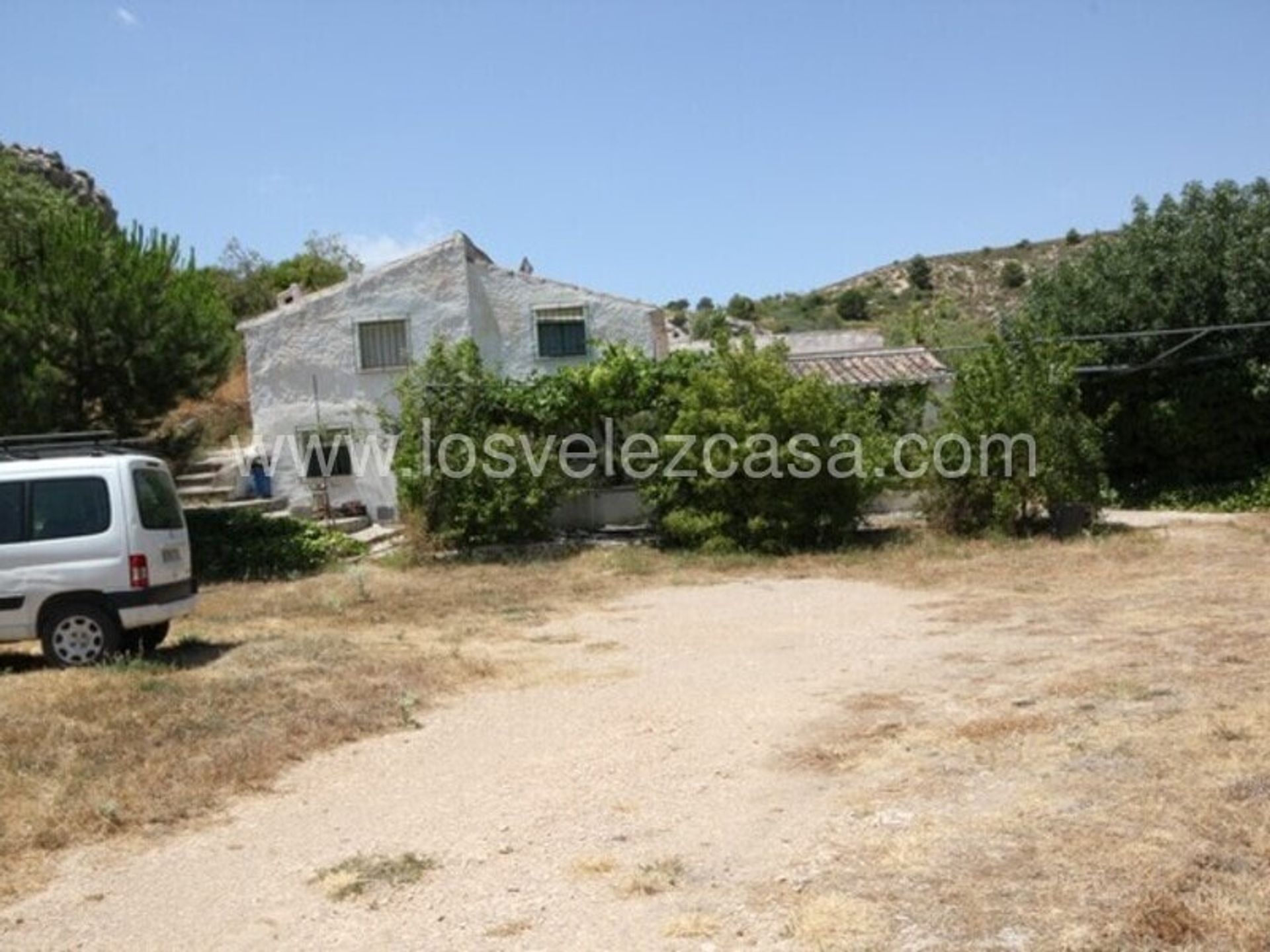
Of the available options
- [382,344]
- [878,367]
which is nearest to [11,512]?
[382,344]

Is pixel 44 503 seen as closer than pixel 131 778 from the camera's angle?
No

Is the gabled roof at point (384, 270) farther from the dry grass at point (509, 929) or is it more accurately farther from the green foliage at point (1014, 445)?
the dry grass at point (509, 929)

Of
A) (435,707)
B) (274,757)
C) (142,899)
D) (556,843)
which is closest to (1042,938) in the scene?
(556,843)

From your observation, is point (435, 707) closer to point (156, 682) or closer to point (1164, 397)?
point (156, 682)

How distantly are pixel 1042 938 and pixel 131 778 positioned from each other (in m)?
5.31

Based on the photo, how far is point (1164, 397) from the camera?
2547 centimetres

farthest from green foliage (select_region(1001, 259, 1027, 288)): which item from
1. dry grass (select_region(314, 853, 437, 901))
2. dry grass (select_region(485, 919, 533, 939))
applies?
dry grass (select_region(485, 919, 533, 939))

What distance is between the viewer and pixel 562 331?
24.6 m

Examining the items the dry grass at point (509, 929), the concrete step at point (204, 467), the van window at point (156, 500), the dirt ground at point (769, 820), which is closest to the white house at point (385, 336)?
the concrete step at point (204, 467)

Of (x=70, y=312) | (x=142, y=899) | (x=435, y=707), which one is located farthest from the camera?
(x=70, y=312)

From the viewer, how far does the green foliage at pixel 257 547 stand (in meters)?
19.5

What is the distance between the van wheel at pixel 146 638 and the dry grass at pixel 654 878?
7.24 m

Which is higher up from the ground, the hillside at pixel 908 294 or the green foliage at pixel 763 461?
the hillside at pixel 908 294

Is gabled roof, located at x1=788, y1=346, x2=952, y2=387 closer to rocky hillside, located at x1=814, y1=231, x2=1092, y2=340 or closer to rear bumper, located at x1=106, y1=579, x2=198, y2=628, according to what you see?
rear bumper, located at x1=106, y1=579, x2=198, y2=628
